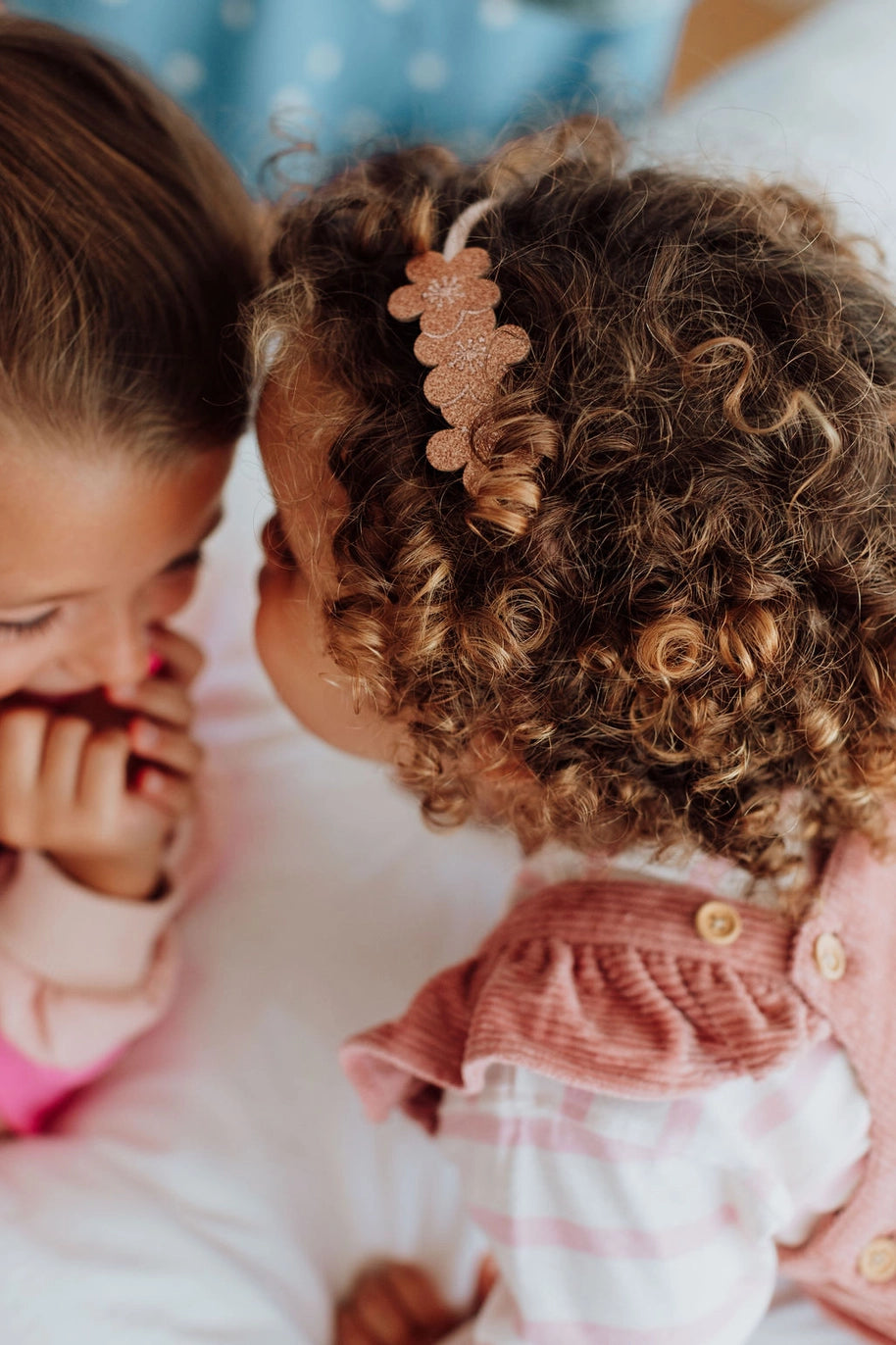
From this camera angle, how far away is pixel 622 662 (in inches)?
21.1

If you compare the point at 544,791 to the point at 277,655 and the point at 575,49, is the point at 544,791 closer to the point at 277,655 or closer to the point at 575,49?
the point at 277,655

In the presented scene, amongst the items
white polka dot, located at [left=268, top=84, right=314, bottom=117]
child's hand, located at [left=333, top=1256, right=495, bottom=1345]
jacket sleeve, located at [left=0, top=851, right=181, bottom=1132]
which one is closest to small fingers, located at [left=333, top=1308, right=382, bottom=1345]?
child's hand, located at [left=333, top=1256, right=495, bottom=1345]

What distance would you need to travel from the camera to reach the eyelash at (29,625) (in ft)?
2.26

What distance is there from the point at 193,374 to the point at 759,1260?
61 centimetres

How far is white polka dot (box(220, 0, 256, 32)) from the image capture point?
1.35 meters

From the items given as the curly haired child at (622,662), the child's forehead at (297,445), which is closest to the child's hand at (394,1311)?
the curly haired child at (622,662)

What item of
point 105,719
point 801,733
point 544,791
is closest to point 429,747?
point 544,791

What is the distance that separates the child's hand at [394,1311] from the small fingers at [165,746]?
1.36 feet

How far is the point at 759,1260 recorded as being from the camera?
0.65m

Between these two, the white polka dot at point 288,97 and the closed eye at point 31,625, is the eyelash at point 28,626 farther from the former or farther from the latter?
the white polka dot at point 288,97

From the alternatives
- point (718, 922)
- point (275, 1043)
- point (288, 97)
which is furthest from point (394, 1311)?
point (288, 97)

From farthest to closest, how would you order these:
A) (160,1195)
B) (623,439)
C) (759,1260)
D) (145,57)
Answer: (145,57)
(160,1195)
(759,1260)
(623,439)

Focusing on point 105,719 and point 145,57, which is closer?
point 105,719

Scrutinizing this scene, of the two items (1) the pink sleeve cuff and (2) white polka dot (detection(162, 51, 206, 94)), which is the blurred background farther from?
(1) the pink sleeve cuff
